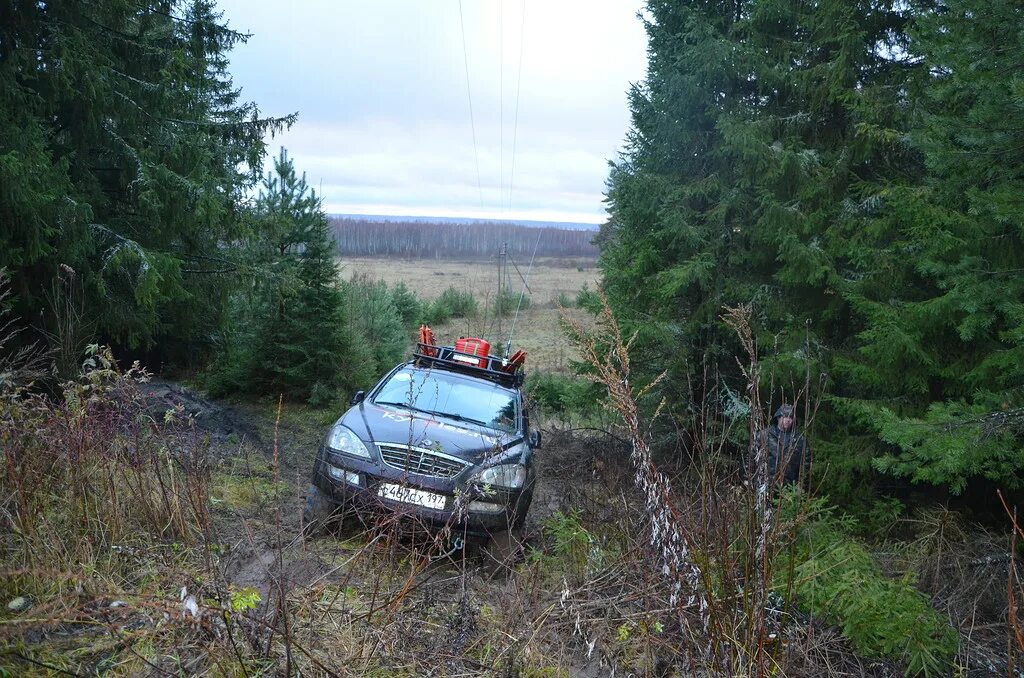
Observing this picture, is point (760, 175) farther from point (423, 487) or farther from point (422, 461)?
point (423, 487)

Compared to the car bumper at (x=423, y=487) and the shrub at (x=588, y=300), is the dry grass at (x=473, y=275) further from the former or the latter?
the car bumper at (x=423, y=487)

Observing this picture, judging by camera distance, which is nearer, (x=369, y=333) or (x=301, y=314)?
(x=301, y=314)

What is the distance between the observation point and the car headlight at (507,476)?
5.73 meters

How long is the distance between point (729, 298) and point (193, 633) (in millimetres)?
7992

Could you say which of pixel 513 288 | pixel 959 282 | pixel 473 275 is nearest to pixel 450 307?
pixel 513 288

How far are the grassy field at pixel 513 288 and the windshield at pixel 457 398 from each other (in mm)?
1798

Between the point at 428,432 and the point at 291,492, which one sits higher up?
the point at 428,432

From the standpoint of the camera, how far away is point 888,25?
855 cm

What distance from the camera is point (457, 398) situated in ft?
24.4

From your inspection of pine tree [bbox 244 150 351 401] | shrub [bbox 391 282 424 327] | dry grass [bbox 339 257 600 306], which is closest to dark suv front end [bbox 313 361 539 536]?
pine tree [bbox 244 150 351 401]

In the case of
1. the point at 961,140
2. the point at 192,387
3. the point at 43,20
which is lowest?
the point at 192,387

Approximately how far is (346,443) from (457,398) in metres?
1.67

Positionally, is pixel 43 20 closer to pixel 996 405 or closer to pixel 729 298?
pixel 729 298

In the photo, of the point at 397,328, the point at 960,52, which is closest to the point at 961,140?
the point at 960,52
